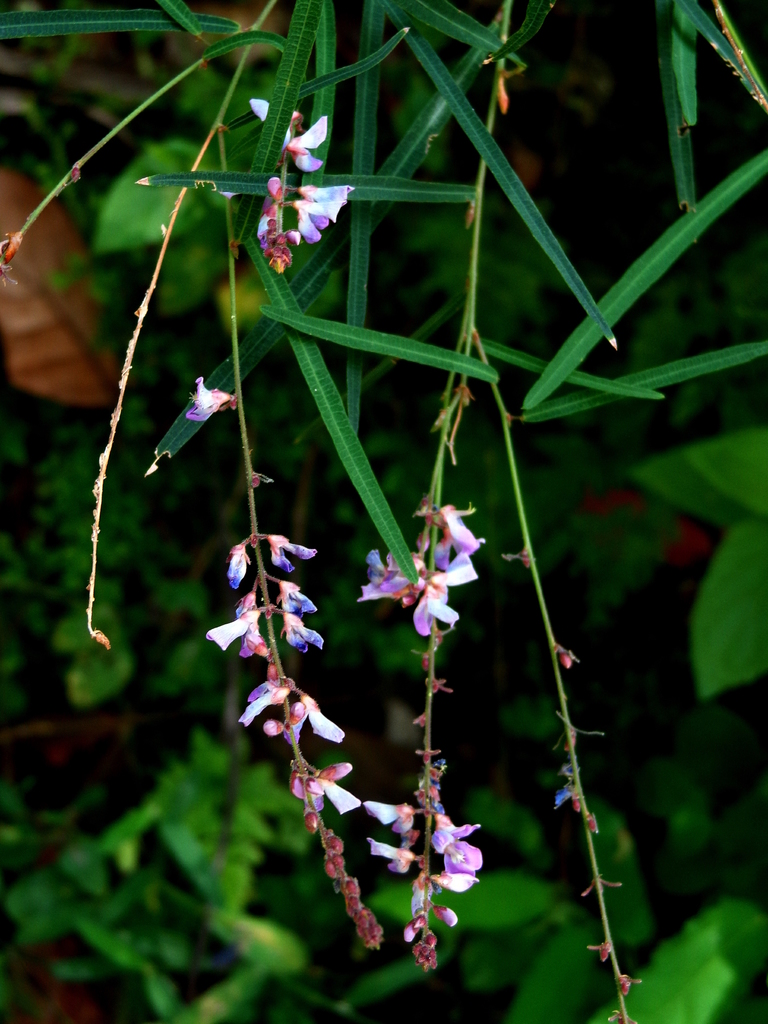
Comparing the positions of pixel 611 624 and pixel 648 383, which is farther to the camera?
pixel 611 624

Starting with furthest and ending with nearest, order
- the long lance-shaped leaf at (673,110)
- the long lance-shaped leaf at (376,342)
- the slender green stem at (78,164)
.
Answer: the long lance-shaped leaf at (673,110), the long lance-shaped leaf at (376,342), the slender green stem at (78,164)

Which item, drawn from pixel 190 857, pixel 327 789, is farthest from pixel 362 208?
pixel 190 857

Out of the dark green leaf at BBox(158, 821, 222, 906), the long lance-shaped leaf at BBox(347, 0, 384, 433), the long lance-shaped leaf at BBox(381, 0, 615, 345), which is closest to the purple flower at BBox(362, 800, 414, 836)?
the long lance-shaped leaf at BBox(347, 0, 384, 433)

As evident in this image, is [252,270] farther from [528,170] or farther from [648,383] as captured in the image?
[648,383]

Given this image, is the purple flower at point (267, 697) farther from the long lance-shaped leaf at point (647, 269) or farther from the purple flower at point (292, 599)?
the long lance-shaped leaf at point (647, 269)

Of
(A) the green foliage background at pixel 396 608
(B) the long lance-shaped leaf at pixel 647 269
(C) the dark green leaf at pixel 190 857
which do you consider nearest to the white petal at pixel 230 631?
(B) the long lance-shaped leaf at pixel 647 269

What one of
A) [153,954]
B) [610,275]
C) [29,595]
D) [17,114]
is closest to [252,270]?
[17,114]
